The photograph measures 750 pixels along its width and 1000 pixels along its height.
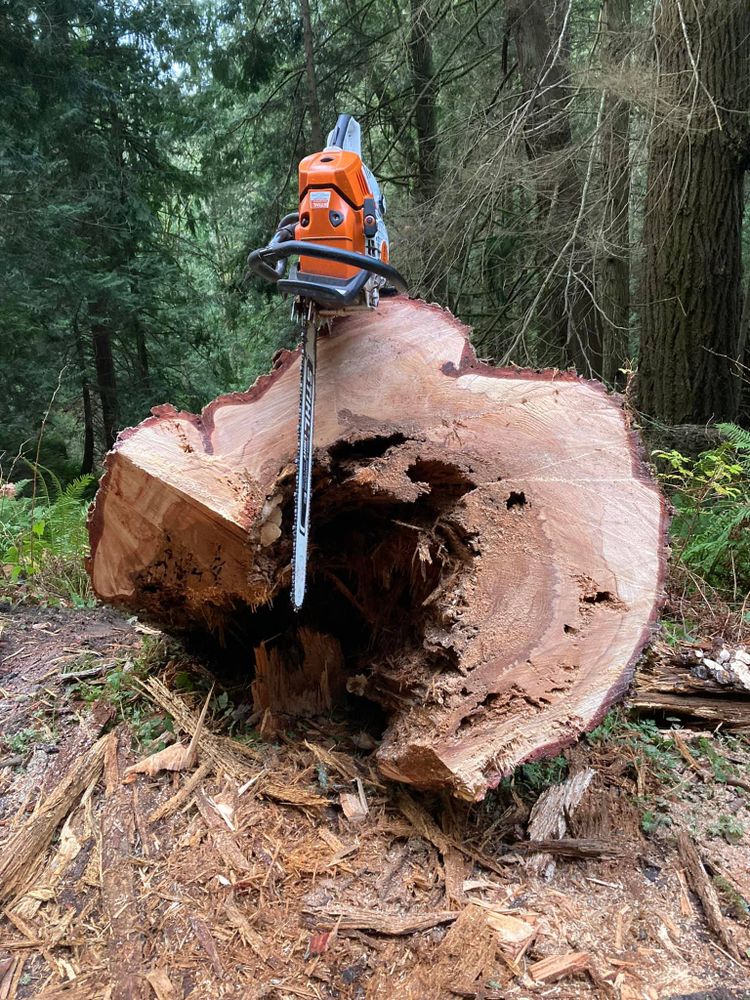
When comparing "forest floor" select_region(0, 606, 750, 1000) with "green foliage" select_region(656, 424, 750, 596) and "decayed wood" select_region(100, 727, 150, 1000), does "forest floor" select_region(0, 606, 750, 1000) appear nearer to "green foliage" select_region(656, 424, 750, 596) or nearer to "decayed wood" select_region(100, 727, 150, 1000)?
"decayed wood" select_region(100, 727, 150, 1000)

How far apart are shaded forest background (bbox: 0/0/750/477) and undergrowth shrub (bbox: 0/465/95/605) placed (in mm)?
562

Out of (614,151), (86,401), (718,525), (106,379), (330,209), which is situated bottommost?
(718,525)

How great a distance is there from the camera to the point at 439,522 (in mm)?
1771

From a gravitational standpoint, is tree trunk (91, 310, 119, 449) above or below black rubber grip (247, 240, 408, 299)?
below

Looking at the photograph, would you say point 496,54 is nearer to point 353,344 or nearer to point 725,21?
point 725,21

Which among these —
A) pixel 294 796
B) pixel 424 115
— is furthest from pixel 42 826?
pixel 424 115

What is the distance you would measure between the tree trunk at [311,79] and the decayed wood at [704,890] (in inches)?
199

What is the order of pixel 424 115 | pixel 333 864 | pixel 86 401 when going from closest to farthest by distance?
1. pixel 333 864
2. pixel 424 115
3. pixel 86 401

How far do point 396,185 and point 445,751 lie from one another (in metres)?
4.87

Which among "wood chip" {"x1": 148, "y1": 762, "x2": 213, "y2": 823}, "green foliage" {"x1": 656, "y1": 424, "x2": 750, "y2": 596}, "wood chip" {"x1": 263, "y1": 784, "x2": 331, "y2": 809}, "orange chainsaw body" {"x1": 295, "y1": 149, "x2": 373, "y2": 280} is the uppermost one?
"orange chainsaw body" {"x1": 295, "y1": 149, "x2": 373, "y2": 280}

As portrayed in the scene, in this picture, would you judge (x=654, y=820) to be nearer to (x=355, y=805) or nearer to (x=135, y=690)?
(x=355, y=805)

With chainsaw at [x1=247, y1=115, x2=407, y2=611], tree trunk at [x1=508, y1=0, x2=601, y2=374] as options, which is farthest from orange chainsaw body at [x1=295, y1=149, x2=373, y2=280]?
tree trunk at [x1=508, y1=0, x2=601, y2=374]

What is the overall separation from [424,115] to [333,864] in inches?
210

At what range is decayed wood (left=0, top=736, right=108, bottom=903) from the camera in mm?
1492
